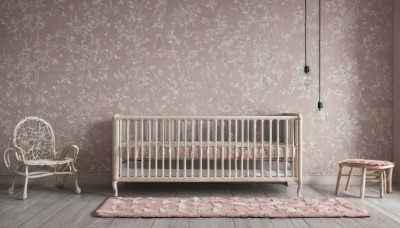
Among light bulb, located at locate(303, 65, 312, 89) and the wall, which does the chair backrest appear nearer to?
light bulb, located at locate(303, 65, 312, 89)

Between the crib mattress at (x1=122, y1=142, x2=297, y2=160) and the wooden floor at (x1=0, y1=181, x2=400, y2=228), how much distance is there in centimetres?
36

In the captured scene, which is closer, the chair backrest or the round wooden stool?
the round wooden stool

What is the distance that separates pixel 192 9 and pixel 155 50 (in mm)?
554

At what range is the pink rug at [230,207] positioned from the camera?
2912 millimetres

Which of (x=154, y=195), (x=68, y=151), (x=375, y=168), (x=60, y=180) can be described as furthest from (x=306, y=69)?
(x=60, y=180)

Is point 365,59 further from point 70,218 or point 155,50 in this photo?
point 70,218

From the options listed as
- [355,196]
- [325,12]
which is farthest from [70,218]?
[325,12]

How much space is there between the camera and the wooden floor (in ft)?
8.98

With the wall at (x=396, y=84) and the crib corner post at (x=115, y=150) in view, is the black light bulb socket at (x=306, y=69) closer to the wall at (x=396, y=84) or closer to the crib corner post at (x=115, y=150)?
the wall at (x=396, y=84)

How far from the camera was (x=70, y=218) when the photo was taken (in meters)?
2.87

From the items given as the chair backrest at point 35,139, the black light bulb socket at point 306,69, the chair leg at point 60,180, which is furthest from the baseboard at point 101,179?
the black light bulb socket at point 306,69

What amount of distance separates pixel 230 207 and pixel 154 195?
85cm

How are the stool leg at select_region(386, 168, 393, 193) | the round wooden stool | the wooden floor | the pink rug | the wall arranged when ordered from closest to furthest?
1. the wooden floor
2. the pink rug
3. the round wooden stool
4. the stool leg at select_region(386, 168, 393, 193)
5. the wall

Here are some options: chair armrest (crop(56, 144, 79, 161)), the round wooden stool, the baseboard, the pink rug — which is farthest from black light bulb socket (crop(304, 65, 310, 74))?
chair armrest (crop(56, 144, 79, 161))
